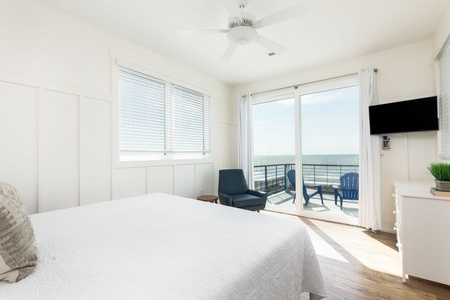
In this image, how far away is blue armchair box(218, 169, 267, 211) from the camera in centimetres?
338

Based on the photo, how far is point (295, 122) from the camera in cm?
398

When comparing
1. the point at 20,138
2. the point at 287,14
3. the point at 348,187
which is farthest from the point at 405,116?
the point at 20,138

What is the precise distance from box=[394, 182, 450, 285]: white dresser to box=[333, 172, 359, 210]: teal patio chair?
156cm

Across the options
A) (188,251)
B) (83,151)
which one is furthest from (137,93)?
(188,251)

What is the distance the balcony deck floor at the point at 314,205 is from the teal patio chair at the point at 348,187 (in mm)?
99

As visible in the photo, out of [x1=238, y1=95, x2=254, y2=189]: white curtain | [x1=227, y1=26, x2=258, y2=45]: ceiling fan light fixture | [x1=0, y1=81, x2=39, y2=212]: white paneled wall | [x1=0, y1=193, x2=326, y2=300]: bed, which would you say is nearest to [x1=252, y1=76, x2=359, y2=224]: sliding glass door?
[x1=238, y1=95, x2=254, y2=189]: white curtain

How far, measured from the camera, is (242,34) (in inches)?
81.7

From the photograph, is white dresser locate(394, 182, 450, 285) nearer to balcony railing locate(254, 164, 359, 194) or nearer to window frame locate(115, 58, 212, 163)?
balcony railing locate(254, 164, 359, 194)

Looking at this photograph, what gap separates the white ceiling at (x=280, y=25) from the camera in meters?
2.18

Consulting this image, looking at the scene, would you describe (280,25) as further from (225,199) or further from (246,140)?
(225,199)

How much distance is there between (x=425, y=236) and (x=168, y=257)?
2.26 m

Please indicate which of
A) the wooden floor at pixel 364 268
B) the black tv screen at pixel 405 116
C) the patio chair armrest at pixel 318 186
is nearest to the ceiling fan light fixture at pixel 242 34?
the black tv screen at pixel 405 116

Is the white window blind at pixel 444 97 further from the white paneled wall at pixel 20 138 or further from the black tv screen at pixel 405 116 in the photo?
the white paneled wall at pixel 20 138

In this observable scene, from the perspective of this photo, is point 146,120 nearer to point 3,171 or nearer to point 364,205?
point 3,171
